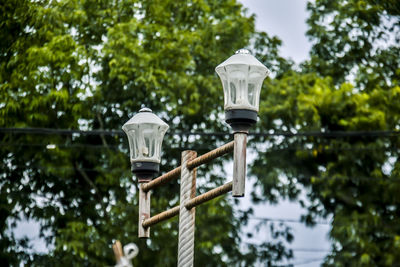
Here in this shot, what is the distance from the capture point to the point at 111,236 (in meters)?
23.4

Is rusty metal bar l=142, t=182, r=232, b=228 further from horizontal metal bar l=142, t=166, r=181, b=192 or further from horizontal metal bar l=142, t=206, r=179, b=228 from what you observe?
horizontal metal bar l=142, t=166, r=181, b=192

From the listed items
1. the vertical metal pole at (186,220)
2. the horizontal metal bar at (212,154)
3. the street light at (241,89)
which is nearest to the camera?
the street light at (241,89)

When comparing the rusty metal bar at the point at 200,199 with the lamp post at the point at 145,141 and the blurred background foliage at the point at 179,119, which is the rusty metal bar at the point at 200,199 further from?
the blurred background foliage at the point at 179,119

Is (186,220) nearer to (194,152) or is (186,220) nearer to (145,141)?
(194,152)

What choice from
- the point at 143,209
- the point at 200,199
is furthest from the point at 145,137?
the point at 200,199

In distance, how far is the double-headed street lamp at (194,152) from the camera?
7746mm

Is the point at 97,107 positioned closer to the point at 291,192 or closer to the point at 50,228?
the point at 50,228

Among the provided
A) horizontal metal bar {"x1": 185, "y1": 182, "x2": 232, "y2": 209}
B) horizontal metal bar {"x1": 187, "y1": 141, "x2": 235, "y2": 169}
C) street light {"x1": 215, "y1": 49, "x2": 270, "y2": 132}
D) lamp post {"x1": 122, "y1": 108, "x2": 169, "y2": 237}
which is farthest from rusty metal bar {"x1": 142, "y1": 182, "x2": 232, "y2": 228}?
street light {"x1": 215, "y1": 49, "x2": 270, "y2": 132}

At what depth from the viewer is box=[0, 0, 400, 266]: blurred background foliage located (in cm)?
2350

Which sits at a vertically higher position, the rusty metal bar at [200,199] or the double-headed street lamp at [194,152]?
the double-headed street lamp at [194,152]

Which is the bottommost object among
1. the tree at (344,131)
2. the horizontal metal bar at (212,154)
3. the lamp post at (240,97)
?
the horizontal metal bar at (212,154)

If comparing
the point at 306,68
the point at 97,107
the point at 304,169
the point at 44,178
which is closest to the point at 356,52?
the point at 306,68

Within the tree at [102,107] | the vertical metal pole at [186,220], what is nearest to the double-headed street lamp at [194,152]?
the vertical metal pole at [186,220]

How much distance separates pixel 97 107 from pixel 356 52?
21.9 feet
